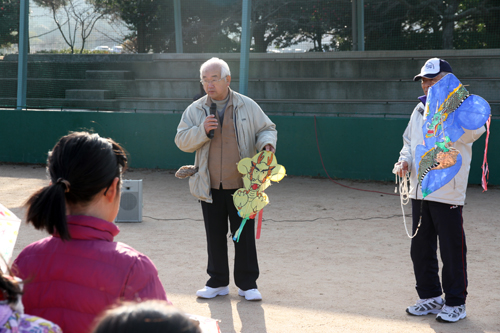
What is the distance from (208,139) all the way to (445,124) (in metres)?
1.59

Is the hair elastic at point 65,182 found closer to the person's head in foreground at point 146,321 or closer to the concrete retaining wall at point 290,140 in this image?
the person's head in foreground at point 146,321

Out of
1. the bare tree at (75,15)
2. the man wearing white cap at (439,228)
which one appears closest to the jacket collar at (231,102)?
the man wearing white cap at (439,228)

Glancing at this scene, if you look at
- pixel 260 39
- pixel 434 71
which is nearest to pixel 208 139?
pixel 434 71

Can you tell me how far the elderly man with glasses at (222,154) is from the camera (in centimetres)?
381

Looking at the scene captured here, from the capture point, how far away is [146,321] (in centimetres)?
76

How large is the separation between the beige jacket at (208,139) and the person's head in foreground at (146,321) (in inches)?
117

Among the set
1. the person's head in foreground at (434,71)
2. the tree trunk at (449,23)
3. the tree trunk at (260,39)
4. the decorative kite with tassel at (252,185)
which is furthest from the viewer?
the tree trunk at (260,39)

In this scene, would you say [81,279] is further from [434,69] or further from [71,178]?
[434,69]

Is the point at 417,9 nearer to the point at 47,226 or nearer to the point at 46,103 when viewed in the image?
the point at 46,103

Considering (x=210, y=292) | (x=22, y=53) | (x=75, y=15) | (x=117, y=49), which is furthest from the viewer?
(x=117, y=49)

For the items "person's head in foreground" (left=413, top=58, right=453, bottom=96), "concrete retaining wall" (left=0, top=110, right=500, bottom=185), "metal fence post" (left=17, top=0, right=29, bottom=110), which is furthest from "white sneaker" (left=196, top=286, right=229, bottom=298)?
"metal fence post" (left=17, top=0, right=29, bottom=110)

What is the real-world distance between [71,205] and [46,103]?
13.7 m

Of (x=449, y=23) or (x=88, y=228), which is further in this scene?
(x=449, y=23)

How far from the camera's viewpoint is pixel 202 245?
17.7 ft
